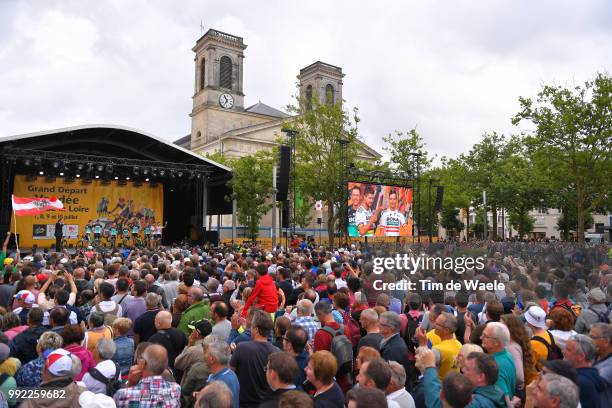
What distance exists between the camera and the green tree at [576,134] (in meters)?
22.8

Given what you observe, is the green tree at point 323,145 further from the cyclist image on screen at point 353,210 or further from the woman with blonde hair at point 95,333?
the woman with blonde hair at point 95,333

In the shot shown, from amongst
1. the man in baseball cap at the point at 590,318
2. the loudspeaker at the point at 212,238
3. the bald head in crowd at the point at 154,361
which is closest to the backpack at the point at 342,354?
the bald head in crowd at the point at 154,361

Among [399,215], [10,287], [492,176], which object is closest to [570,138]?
[399,215]

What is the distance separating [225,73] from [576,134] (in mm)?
45689

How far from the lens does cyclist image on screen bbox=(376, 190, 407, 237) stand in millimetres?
26609

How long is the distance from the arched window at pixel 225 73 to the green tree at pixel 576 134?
141 feet

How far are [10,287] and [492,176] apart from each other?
41316mm

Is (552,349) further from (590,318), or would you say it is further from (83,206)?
(83,206)

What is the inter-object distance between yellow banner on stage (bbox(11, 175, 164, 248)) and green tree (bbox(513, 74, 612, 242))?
2301cm

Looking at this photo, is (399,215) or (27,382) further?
(399,215)

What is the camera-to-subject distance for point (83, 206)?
28.2 m

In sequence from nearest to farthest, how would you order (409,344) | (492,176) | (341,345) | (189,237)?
1. (341,345)
2. (409,344)
3. (189,237)
4. (492,176)

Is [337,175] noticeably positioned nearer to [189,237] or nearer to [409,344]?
[189,237]

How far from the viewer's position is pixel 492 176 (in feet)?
139
